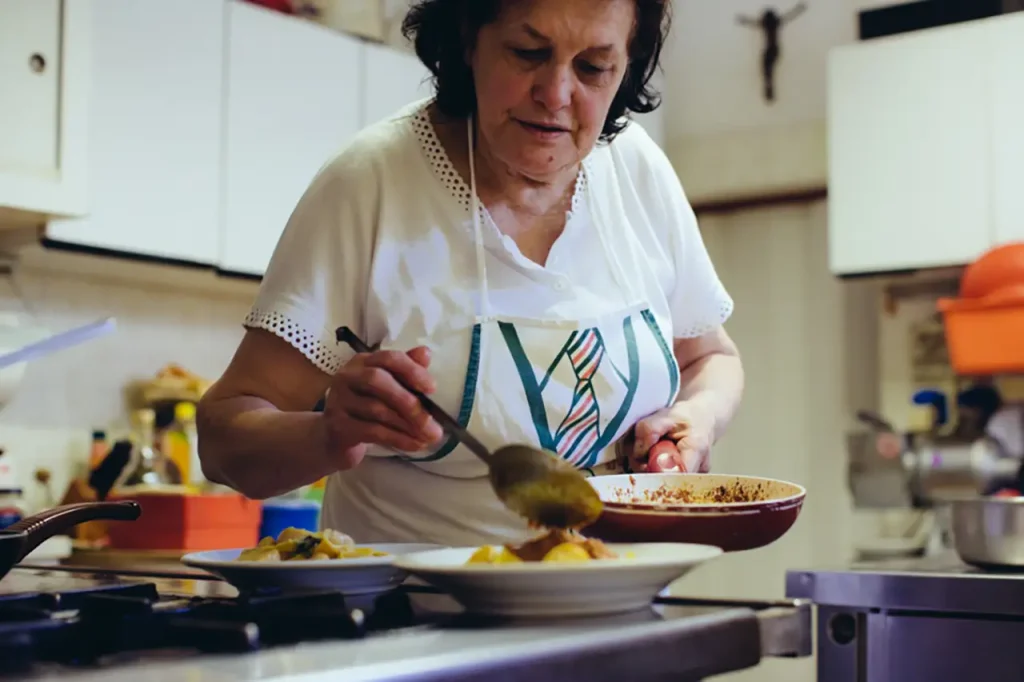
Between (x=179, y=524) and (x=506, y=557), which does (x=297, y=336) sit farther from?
(x=179, y=524)

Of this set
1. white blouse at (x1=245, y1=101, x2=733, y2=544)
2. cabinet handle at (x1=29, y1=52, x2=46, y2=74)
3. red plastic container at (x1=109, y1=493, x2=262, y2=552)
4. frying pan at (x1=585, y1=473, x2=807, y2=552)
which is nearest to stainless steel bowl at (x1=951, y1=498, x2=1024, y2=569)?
white blouse at (x1=245, y1=101, x2=733, y2=544)

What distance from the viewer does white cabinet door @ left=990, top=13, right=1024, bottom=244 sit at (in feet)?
9.11

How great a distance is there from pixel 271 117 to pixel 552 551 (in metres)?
2.07

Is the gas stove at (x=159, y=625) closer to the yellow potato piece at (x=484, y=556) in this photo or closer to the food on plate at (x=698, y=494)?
the yellow potato piece at (x=484, y=556)

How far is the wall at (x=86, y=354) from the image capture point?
103 inches

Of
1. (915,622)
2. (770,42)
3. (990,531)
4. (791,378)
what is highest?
(770,42)

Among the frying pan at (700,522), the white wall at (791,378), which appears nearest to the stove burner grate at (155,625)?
the frying pan at (700,522)

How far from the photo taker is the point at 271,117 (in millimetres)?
2691

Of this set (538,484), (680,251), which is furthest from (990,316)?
(538,484)

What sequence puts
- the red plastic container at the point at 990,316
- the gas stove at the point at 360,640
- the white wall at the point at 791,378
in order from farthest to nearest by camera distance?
1. the white wall at the point at 791,378
2. the red plastic container at the point at 990,316
3. the gas stove at the point at 360,640

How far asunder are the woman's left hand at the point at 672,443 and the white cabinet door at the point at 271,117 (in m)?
1.49

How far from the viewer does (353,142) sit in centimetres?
123

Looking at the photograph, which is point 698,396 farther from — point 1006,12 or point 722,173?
point 722,173

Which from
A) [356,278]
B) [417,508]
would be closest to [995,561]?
[417,508]
